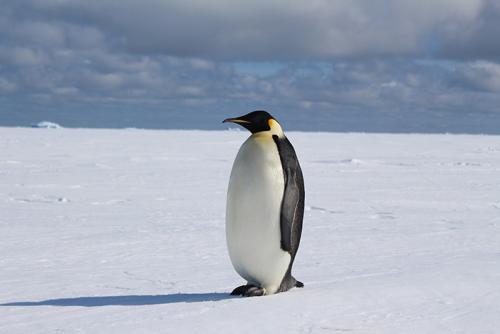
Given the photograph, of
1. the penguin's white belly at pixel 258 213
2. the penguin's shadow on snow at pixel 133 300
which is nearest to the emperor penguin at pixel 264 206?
the penguin's white belly at pixel 258 213

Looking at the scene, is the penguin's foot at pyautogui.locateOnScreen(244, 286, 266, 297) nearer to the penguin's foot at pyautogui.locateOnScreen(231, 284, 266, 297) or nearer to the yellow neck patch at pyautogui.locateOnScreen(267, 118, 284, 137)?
the penguin's foot at pyautogui.locateOnScreen(231, 284, 266, 297)

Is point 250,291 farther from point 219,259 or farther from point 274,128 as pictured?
point 219,259

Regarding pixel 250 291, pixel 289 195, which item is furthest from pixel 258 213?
pixel 250 291

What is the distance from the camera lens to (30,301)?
3730 mm

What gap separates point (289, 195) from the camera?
3.56 metres

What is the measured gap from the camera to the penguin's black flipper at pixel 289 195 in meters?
3.55

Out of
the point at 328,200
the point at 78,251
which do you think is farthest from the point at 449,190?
the point at 78,251

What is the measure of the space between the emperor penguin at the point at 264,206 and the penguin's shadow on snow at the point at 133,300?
0.62 ft

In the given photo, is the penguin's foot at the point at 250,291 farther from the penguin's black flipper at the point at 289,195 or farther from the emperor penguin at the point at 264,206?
the penguin's black flipper at the point at 289,195

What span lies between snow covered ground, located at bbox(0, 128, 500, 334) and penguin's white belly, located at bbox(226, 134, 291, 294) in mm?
214

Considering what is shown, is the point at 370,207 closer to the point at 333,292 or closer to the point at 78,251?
the point at 78,251

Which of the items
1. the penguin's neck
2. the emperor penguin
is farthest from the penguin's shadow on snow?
the penguin's neck

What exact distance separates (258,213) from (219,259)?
6.14 ft

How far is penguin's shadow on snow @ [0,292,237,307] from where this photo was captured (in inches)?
139
